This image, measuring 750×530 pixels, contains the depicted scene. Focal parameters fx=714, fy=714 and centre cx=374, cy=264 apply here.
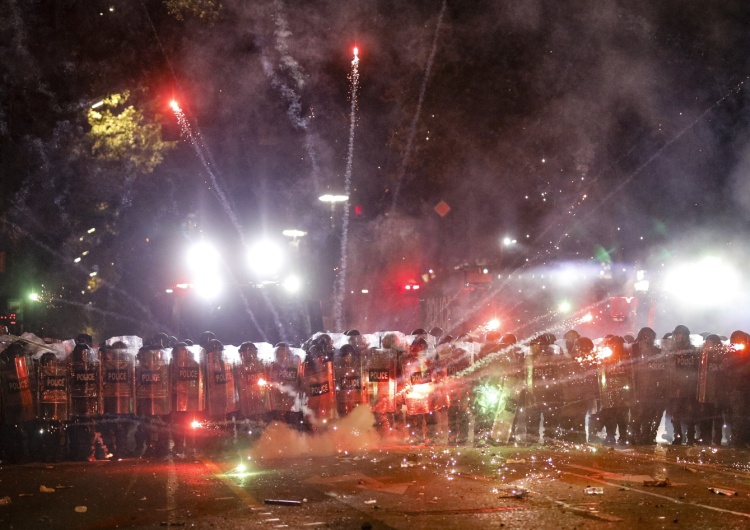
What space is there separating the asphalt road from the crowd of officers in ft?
1.74

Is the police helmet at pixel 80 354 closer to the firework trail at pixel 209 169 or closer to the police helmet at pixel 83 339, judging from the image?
the police helmet at pixel 83 339

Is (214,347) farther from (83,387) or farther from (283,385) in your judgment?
→ (83,387)

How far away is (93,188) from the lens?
15.9 metres

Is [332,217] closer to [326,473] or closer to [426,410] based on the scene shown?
[426,410]

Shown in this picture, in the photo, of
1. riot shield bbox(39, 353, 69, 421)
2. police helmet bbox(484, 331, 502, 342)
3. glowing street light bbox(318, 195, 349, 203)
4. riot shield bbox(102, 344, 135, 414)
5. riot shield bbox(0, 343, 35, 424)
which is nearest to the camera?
riot shield bbox(0, 343, 35, 424)

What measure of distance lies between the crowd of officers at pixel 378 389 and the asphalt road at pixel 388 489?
0.53 m

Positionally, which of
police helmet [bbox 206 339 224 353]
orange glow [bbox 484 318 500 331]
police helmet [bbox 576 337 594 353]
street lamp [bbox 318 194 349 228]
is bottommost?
police helmet [bbox 576 337 594 353]

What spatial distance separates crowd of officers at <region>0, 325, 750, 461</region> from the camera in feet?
29.1

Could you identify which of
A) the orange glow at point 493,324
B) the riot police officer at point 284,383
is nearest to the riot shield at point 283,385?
the riot police officer at point 284,383

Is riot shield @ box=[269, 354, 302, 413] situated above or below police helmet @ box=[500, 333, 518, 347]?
below

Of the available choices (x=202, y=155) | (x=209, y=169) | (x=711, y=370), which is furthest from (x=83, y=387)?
(x=209, y=169)

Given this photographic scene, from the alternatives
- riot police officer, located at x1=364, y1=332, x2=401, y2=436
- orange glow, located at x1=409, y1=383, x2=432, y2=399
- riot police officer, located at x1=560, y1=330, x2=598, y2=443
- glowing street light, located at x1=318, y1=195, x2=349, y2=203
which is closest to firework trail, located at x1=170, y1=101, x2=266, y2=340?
glowing street light, located at x1=318, y1=195, x2=349, y2=203

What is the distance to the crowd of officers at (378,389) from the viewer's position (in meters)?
8.88

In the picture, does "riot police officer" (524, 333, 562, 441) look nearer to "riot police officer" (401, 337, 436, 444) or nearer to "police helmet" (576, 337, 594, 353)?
"police helmet" (576, 337, 594, 353)
